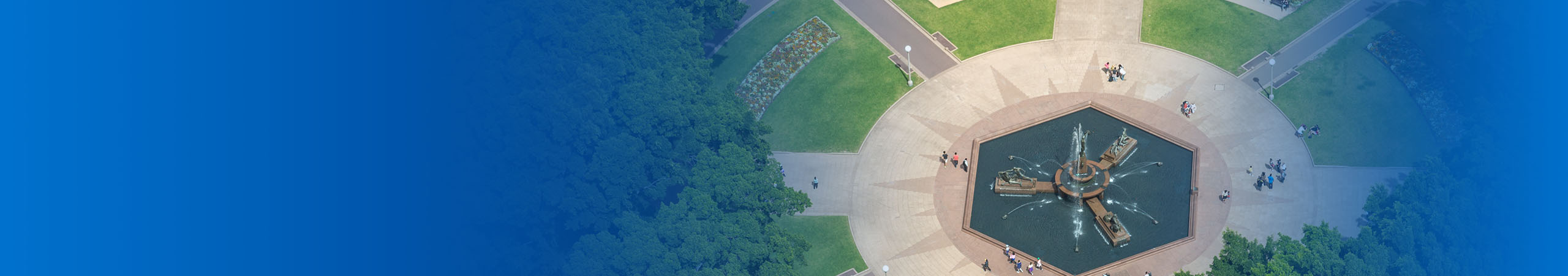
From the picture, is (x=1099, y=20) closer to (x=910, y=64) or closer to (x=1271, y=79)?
(x=1271, y=79)

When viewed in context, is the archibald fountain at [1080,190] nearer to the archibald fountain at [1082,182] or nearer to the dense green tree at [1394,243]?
the archibald fountain at [1082,182]

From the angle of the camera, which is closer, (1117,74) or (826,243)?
(826,243)

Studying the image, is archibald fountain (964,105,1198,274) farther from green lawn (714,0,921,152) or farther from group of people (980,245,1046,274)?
green lawn (714,0,921,152)

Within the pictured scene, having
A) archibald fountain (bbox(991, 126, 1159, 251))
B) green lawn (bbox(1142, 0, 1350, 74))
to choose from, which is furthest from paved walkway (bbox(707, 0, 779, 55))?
green lawn (bbox(1142, 0, 1350, 74))

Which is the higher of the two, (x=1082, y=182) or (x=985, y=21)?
(x=985, y=21)

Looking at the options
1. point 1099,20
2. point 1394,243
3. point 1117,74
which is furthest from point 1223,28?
point 1394,243

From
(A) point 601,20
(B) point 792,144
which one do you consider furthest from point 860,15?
(A) point 601,20

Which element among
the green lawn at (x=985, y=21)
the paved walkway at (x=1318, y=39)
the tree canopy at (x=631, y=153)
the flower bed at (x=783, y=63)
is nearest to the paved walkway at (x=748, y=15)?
the flower bed at (x=783, y=63)
